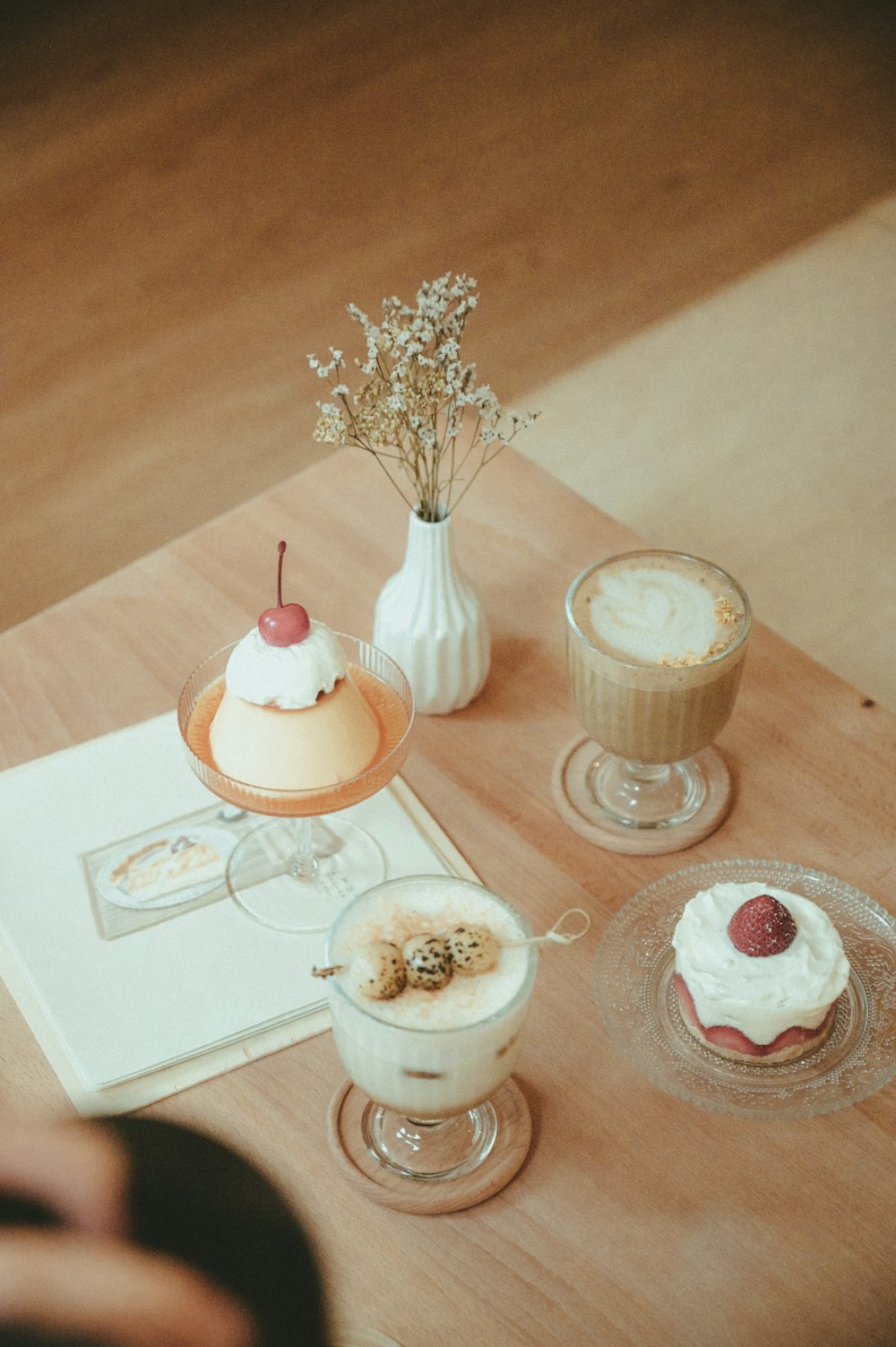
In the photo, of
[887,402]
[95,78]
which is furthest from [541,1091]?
[95,78]

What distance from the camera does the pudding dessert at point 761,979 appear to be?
3.43ft

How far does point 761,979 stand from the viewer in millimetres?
1057

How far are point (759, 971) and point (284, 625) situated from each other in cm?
46

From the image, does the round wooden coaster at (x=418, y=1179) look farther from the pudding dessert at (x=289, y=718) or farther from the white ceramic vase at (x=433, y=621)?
the white ceramic vase at (x=433, y=621)

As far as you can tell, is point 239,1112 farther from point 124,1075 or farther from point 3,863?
point 3,863

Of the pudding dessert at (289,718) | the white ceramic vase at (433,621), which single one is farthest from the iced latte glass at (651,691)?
the pudding dessert at (289,718)

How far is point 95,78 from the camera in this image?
359cm

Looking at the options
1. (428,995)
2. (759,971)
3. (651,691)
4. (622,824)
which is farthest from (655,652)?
(428,995)

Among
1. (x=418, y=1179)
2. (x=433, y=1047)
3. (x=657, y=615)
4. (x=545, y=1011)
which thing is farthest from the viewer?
(x=657, y=615)

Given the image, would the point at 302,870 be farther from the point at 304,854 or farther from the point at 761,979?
the point at 761,979

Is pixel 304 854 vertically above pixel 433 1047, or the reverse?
pixel 433 1047

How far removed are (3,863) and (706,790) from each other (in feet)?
2.15

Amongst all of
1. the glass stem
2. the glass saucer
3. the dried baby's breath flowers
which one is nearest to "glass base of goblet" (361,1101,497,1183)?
the glass saucer

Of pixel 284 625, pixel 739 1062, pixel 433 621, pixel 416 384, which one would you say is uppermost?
pixel 416 384
